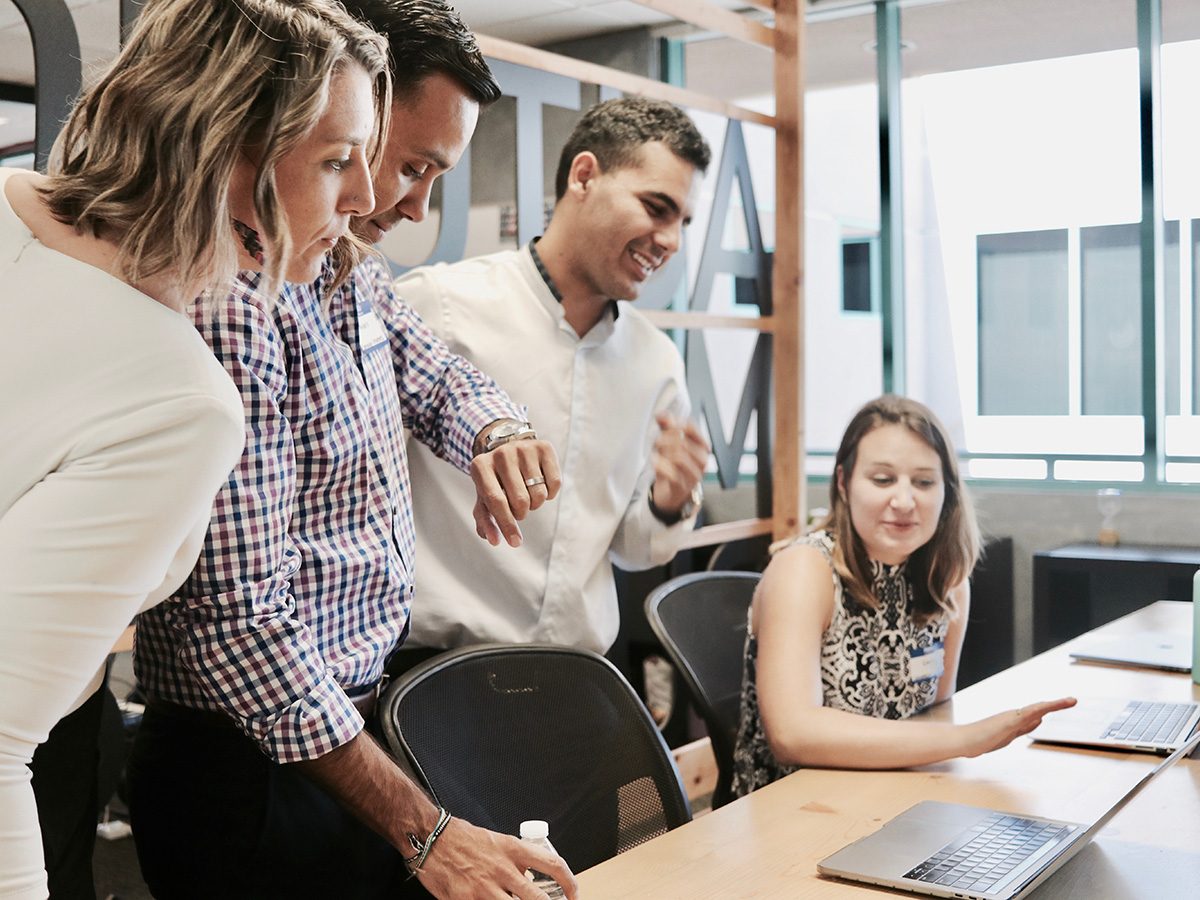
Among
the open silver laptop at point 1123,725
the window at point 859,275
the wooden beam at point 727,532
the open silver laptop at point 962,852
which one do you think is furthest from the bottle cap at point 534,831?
the window at point 859,275

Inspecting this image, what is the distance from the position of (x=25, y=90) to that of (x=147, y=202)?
1.37 metres

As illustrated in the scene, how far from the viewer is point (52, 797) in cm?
129

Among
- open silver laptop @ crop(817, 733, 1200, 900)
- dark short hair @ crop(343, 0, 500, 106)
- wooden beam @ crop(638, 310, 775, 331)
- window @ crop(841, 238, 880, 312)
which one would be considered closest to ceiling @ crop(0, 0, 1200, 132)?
window @ crop(841, 238, 880, 312)

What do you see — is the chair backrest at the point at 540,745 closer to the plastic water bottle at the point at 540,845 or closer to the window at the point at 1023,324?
the plastic water bottle at the point at 540,845

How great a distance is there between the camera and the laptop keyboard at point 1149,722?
6.13 ft

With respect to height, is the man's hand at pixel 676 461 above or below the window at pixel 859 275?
below

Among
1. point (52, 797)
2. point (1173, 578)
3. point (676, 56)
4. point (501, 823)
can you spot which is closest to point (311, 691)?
point (52, 797)

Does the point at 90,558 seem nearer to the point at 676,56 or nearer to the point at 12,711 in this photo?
the point at 12,711

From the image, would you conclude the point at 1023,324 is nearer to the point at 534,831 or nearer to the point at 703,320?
the point at 703,320

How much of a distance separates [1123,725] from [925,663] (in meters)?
0.35

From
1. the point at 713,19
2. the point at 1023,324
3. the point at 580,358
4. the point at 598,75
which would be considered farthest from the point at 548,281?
the point at 1023,324

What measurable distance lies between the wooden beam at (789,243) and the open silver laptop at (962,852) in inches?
106

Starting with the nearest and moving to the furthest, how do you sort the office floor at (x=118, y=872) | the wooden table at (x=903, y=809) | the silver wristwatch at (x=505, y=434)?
1. the wooden table at (x=903, y=809)
2. the silver wristwatch at (x=505, y=434)
3. the office floor at (x=118, y=872)

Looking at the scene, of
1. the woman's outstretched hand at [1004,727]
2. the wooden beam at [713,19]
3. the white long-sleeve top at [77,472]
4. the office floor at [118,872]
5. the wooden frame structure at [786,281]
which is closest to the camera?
the white long-sleeve top at [77,472]
